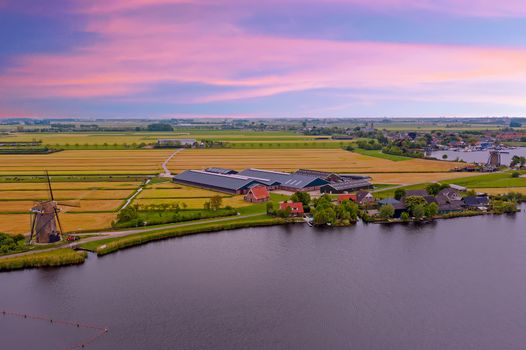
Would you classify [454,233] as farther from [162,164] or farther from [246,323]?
[162,164]

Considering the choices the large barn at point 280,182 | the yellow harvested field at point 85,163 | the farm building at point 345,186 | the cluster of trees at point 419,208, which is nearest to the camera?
the cluster of trees at point 419,208

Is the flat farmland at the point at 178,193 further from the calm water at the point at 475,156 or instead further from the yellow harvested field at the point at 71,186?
the calm water at the point at 475,156

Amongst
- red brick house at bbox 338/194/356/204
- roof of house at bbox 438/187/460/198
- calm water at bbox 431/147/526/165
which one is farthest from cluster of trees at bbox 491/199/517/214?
calm water at bbox 431/147/526/165

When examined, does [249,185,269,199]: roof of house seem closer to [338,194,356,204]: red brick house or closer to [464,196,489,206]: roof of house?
[338,194,356,204]: red brick house

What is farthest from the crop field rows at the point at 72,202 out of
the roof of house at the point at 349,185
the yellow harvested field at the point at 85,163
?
the roof of house at the point at 349,185

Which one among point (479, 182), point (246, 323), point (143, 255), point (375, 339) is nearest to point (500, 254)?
point (375, 339)

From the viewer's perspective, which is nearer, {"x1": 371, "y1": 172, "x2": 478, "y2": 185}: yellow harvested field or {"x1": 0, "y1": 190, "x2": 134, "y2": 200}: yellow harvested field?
{"x1": 0, "y1": 190, "x2": 134, "y2": 200}: yellow harvested field

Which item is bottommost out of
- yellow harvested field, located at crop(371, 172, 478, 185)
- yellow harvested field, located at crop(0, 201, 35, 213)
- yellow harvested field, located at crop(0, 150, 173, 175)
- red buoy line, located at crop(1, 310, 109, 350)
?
red buoy line, located at crop(1, 310, 109, 350)
